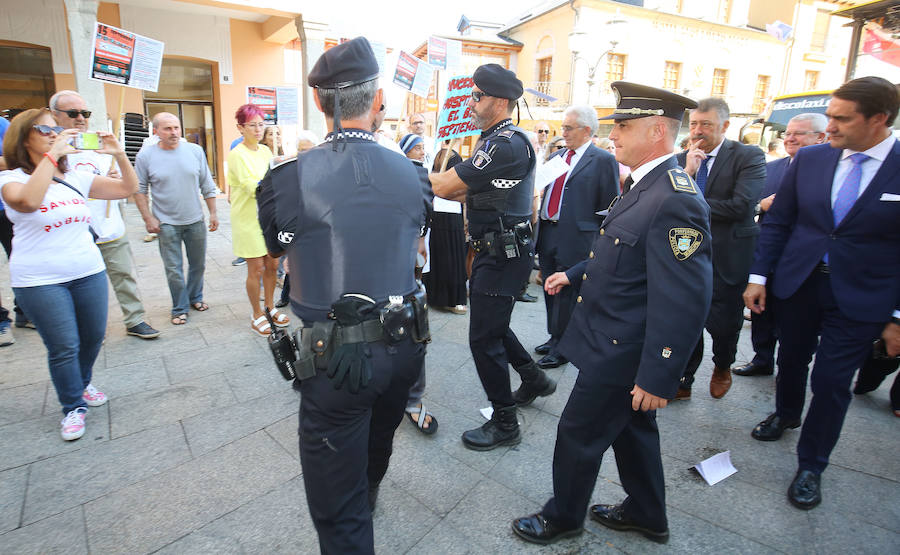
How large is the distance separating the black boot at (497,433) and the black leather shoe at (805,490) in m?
1.49

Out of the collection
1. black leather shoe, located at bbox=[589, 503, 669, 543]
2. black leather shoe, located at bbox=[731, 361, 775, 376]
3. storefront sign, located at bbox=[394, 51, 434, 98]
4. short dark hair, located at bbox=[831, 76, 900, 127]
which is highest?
storefront sign, located at bbox=[394, 51, 434, 98]

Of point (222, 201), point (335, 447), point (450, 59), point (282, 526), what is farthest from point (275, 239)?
point (222, 201)

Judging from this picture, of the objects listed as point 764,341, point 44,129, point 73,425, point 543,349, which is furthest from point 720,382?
point 44,129

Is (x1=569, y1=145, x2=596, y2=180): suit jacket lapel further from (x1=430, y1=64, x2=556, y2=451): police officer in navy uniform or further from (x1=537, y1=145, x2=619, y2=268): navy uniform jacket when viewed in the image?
(x1=430, y1=64, x2=556, y2=451): police officer in navy uniform

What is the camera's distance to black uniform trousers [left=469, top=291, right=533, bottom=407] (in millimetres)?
2959

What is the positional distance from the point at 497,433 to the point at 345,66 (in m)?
2.31

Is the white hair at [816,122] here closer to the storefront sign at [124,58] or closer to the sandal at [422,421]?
the sandal at [422,421]

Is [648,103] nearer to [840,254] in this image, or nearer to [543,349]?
[840,254]

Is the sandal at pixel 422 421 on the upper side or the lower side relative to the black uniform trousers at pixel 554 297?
lower

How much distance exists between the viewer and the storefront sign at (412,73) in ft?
22.0

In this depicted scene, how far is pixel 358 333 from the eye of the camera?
1612 mm

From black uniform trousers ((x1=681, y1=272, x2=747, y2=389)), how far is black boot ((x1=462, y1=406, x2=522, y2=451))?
1429 mm

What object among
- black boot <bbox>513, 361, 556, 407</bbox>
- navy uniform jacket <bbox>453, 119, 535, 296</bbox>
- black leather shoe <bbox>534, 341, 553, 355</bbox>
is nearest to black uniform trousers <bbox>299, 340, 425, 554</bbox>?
navy uniform jacket <bbox>453, 119, 535, 296</bbox>

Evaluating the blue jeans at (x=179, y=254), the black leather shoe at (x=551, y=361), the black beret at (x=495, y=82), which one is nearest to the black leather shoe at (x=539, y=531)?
the black leather shoe at (x=551, y=361)
